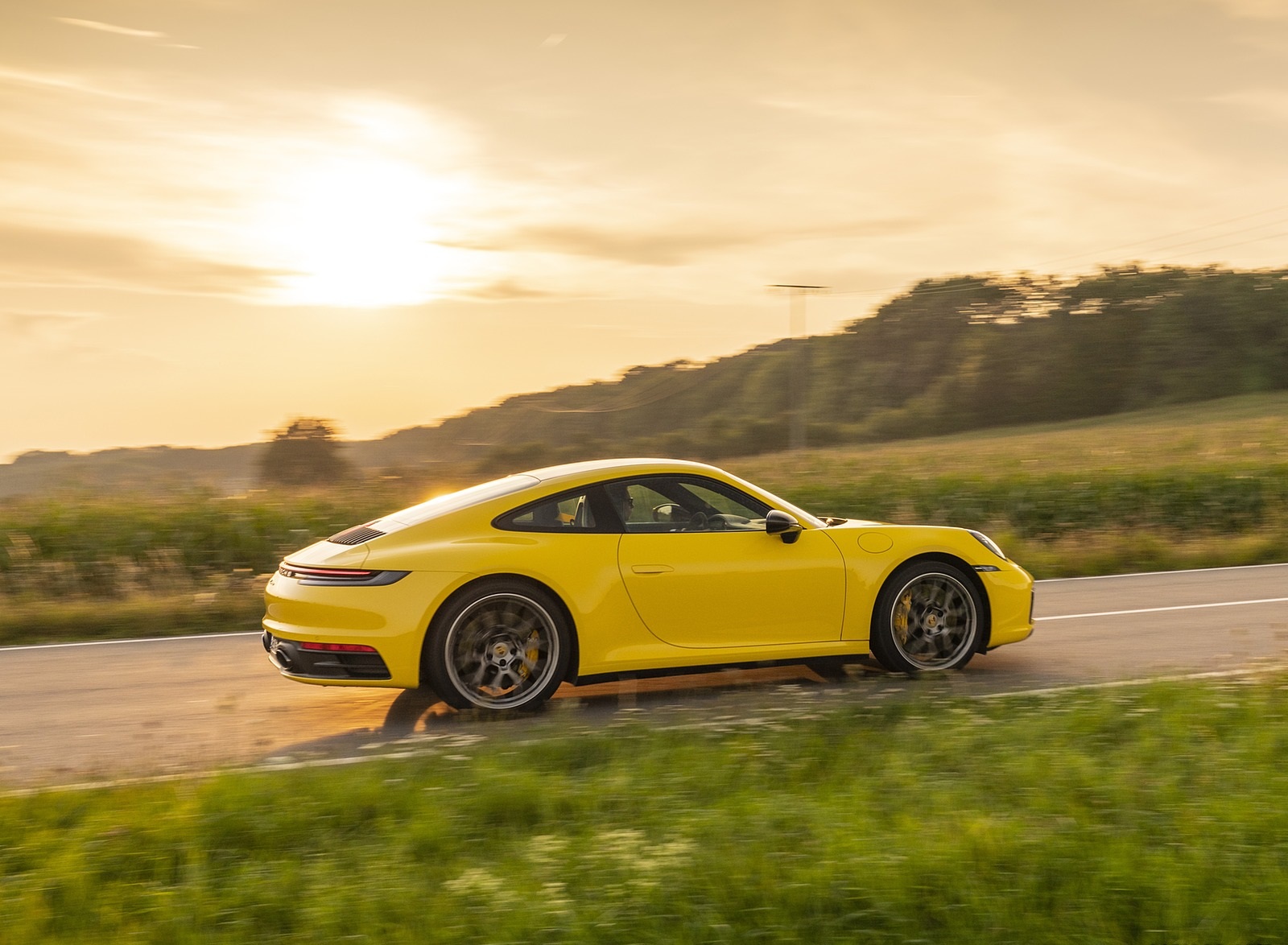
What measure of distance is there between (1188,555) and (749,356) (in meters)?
119

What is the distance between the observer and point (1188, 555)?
1391 centimetres

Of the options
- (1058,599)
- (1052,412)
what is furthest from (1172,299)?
(1058,599)

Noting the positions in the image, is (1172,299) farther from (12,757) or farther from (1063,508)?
(12,757)

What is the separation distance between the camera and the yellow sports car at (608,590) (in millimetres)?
6082

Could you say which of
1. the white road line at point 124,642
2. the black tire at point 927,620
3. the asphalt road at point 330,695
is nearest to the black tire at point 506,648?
the asphalt road at point 330,695

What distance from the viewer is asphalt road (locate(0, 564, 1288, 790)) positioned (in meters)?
5.87

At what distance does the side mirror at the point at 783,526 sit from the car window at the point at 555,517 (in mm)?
998

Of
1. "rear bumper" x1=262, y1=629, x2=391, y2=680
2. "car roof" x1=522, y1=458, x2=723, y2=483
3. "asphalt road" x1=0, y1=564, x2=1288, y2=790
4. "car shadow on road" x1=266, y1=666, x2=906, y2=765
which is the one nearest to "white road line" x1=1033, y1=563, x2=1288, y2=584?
"asphalt road" x1=0, y1=564, x2=1288, y2=790

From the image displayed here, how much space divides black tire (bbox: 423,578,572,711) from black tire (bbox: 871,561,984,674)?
1994 mm

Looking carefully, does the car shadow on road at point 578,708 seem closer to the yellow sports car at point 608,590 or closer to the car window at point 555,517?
the yellow sports car at point 608,590

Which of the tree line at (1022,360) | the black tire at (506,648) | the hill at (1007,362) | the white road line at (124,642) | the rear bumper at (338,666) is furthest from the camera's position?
the tree line at (1022,360)

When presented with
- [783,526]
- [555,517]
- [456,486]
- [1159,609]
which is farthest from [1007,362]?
[555,517]

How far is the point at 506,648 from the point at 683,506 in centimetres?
135

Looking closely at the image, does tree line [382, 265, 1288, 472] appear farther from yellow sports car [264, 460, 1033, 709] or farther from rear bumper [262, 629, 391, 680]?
rear bumper [262, 629, 391, 680]
